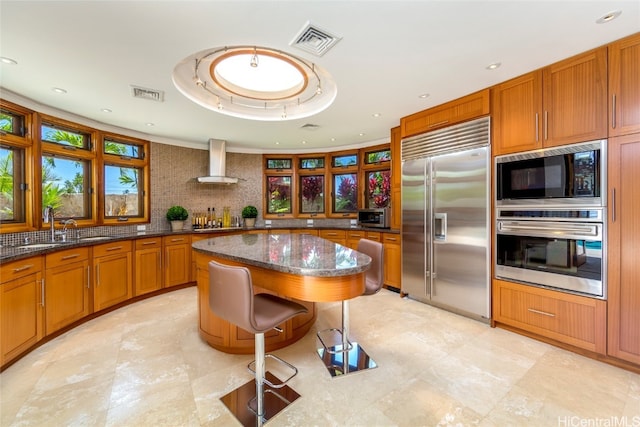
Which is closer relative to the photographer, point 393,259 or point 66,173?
point 66,173

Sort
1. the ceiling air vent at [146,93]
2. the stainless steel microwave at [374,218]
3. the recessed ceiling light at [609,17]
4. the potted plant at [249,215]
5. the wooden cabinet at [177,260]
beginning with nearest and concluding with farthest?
the recessed ceiling light at [609,17] → the ceiling air vent at [146,93] → the wooden cabinet at [177,260] → the stainless steel microwave at [374,218] → the potted plant at [249,215]

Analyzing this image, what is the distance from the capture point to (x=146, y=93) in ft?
9.18

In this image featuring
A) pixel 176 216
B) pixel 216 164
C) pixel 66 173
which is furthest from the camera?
pixel 216 164

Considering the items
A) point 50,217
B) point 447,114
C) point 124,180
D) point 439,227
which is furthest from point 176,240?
point 447,114

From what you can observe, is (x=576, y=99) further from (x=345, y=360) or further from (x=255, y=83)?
(x=255, y=83)

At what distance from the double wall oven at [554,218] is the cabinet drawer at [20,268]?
14.7 ft

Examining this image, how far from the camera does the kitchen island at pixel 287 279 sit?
156 cm

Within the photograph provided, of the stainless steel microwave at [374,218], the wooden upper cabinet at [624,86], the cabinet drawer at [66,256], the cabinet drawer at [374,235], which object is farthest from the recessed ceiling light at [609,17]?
the cabinet drawer at [66,256]

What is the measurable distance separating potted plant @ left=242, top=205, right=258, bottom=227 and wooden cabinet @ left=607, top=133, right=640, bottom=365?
492cm

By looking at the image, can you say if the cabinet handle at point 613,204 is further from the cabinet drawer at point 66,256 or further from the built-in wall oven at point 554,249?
the cabinet drawer at point 66,256

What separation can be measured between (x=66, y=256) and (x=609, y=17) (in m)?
5.10

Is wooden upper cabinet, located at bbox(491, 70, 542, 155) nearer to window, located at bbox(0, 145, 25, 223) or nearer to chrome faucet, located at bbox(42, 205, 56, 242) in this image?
chrome faucet, located at bbox(42, 205, 56, 242)

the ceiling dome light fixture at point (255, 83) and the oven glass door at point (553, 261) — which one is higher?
the ceiling dome light fixture at point (255, 83)

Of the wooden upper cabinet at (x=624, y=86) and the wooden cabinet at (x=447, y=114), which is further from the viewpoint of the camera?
the wooden cabinet at (x=447, y=114)
